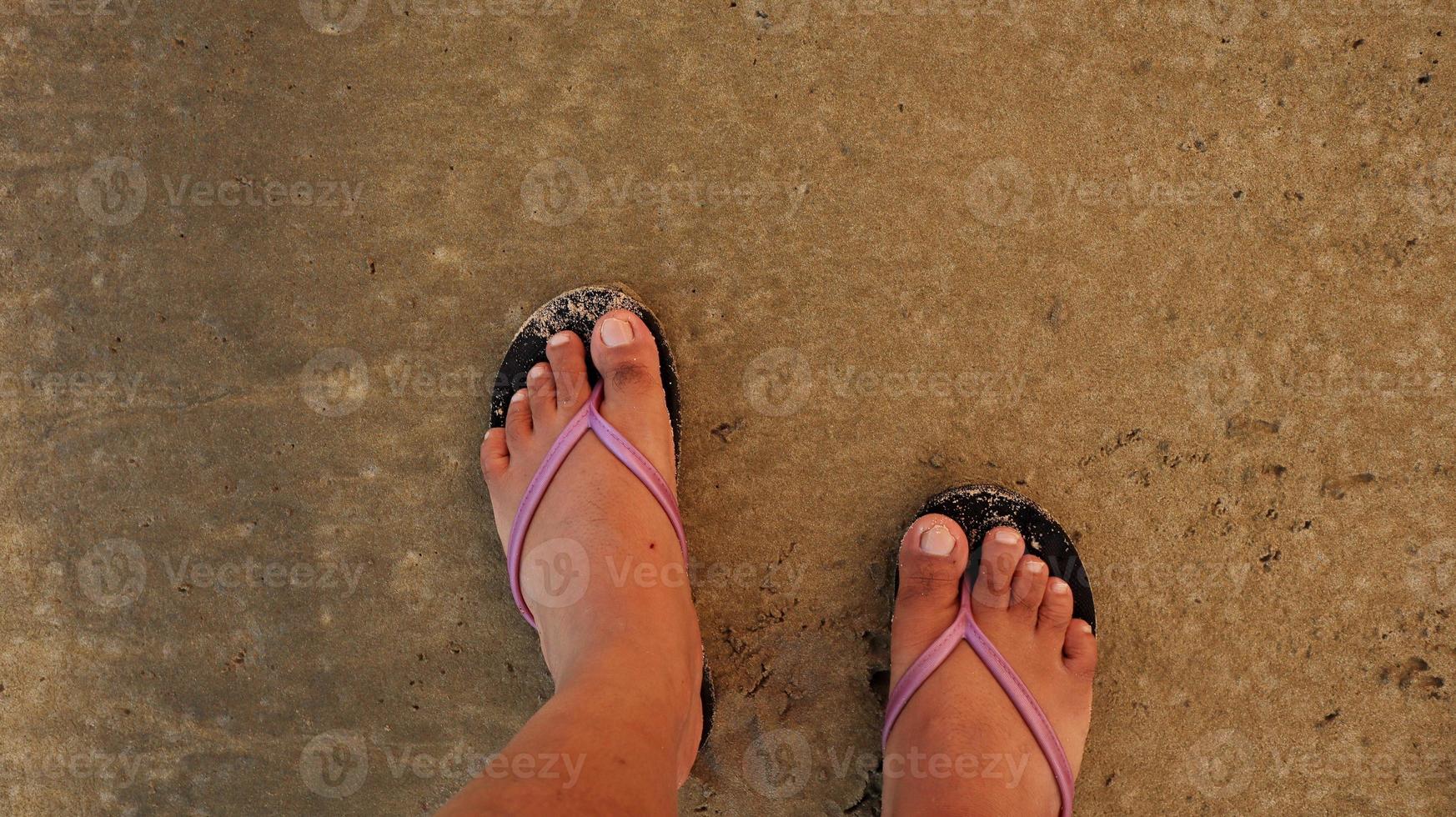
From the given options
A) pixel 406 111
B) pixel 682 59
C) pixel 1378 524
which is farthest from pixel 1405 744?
pixel 406 111

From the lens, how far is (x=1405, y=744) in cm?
148

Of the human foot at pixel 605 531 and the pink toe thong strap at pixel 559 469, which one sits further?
the pink toe thong strap at pixel 559 469

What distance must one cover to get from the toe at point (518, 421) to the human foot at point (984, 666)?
74 cm

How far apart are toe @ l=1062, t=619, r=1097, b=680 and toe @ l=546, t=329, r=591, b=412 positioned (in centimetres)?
102

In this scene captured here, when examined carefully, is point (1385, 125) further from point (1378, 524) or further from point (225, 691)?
point (225, 691)

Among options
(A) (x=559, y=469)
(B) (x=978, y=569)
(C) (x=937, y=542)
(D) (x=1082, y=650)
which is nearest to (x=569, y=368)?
(A) (x=559, y=469)

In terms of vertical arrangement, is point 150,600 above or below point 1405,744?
above

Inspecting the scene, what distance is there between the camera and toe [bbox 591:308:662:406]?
1.45 metres

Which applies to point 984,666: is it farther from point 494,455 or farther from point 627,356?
point 494,455

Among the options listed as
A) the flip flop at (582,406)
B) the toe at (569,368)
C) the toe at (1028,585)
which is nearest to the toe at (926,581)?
the toe at (1028,585)

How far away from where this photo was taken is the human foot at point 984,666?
1387 mm

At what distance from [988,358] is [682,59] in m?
0.81

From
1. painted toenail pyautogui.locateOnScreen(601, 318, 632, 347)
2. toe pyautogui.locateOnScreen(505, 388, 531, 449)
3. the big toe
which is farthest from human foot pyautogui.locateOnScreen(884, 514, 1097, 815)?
toe pyautogui.locateOnScreen(505, 388, 531, 449)

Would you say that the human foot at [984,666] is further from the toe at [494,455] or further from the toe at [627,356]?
the toe at [494,455]
